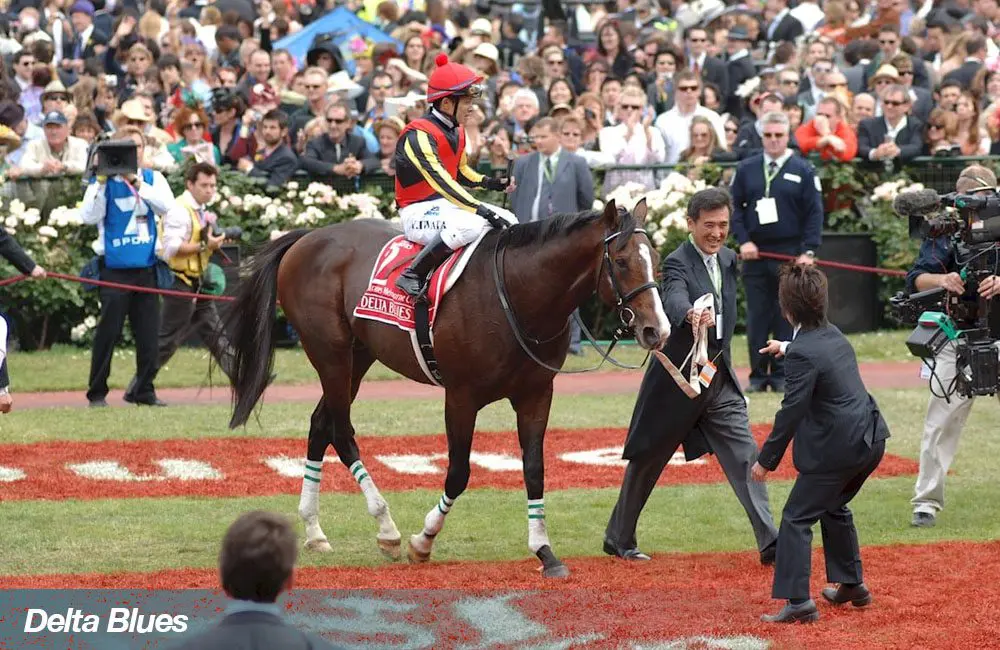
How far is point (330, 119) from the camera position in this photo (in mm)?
17781

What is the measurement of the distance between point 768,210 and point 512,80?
6.47 m

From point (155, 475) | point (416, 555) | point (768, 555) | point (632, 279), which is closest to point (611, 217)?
point (632, 279)

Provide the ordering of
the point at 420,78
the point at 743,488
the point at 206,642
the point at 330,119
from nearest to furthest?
the point at 206,642 < the point at 743,488 < the point at 330,119 < the point at 420,78

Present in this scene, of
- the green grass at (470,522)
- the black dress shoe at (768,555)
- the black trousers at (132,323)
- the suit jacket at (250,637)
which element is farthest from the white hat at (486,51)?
the suit jacket at (250,637)

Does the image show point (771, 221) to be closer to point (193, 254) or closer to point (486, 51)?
point (193, 254)

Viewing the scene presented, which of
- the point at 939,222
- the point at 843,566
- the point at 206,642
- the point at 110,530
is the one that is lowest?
the point at 110,530

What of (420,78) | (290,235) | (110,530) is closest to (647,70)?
(420,78)

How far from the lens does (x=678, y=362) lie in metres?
8.77

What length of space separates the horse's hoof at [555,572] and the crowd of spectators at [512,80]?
28.1ft

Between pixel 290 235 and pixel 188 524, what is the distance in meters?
1.90

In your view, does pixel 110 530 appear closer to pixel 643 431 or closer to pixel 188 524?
pixel 188 524

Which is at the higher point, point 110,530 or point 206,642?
point 206,642

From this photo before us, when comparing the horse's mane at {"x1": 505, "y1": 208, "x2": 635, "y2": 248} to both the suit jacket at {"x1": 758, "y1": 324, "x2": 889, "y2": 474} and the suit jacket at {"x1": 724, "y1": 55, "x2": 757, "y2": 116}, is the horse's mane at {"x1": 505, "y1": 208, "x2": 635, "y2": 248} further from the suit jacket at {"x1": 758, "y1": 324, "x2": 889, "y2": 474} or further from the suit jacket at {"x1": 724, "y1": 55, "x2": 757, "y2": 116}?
the suit jacket at {"x1": 724, "y1": 55, "x2": 757, "y2": 116}

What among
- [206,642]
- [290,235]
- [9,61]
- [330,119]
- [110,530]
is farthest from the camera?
[9,61]
